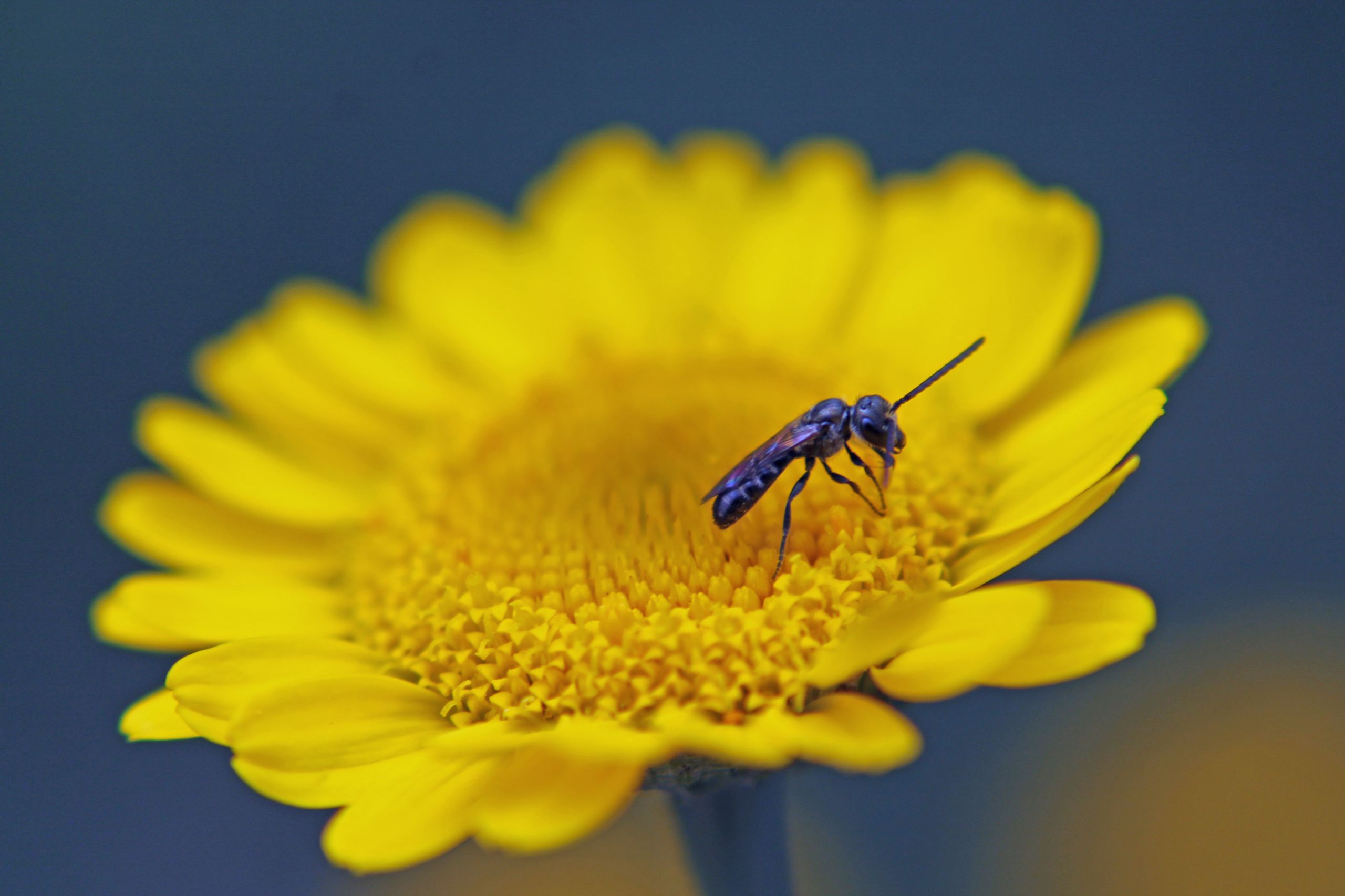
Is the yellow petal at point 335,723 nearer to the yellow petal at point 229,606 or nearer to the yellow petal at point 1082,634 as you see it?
the yellow petal at point 229,606

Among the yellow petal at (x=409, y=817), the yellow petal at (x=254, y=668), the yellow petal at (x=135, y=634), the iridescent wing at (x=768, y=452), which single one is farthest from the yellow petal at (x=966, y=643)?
the yellow petal at (x=135, y=634)

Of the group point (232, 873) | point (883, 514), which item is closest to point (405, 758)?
point (883, 514)

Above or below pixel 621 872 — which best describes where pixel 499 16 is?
above

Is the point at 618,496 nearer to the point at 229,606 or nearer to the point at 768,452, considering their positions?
the point at 768,452

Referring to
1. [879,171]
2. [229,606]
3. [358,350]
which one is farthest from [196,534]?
[879,171]

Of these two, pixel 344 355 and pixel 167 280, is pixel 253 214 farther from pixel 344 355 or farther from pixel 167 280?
pixel 344 355

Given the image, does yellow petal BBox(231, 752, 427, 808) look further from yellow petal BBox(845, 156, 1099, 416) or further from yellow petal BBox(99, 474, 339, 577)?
yellow petal BBox(845, 156, 1099, 416)
